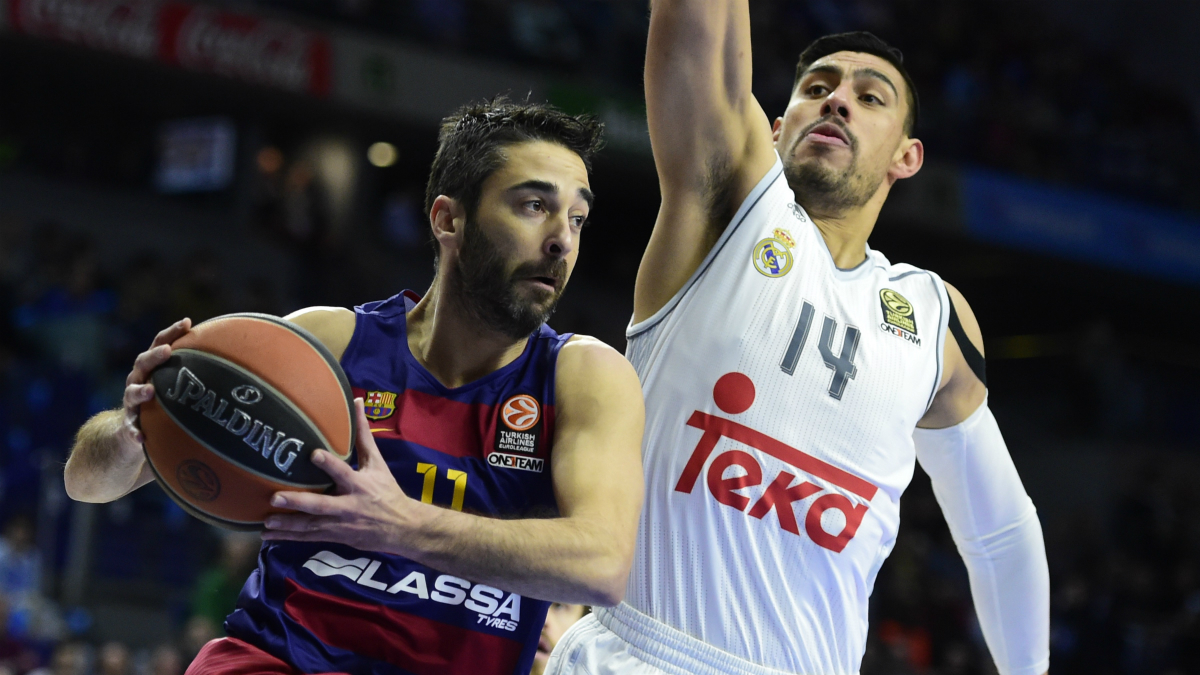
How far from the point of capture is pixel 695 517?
343cm

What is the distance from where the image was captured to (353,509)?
Result: 248 centimetres

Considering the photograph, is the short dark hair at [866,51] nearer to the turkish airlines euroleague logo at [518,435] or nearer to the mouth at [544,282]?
the mouth at [544,282]

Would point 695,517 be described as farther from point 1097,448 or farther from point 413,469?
point 1097,448

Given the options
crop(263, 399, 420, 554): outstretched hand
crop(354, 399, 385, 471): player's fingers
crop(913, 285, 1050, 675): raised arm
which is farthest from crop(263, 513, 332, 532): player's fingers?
crop(913, 285, 1050, 675): raised arm

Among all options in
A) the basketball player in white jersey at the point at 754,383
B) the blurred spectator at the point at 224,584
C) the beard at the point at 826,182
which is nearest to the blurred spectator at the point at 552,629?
the basketball player in white jersey at the point at 754,383

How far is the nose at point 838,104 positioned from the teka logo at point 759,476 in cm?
104

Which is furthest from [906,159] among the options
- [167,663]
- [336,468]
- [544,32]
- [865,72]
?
[544,32]

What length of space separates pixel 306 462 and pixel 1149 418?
1649cm

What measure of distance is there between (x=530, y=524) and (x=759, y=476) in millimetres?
964

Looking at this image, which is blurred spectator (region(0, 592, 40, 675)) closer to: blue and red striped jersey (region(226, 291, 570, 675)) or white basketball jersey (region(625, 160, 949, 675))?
blue and red striped jersey (region(226, 291, 570, 675))

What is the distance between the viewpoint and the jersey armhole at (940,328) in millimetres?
3891

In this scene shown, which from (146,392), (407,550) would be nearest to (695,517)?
(407,550)

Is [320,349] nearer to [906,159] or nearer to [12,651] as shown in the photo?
[906,159]

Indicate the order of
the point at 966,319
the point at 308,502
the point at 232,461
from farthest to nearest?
the point at 966,319 → the point at 232,461 → the point at 308,502
